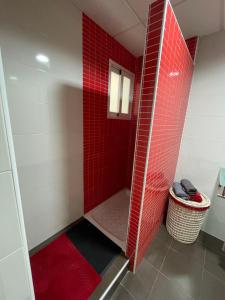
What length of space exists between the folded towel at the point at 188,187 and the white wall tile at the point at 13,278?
62.0 inches

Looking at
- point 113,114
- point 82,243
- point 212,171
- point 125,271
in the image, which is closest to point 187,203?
point 212,171


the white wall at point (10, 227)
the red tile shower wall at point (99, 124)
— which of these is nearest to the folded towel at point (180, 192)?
the red tile shower wall at point (99, 124)

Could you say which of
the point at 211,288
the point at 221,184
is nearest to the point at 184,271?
the point at 211,288

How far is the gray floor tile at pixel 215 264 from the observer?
1.29 meters

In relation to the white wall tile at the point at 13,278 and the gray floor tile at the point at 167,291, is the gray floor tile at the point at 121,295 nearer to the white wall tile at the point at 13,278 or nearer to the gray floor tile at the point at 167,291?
the gray floor tile at the point at 167,291

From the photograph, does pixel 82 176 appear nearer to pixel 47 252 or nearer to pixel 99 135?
pixel 99 135

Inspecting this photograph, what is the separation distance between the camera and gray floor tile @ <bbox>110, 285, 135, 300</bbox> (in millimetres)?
1083

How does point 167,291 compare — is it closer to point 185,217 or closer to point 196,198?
point 185,217

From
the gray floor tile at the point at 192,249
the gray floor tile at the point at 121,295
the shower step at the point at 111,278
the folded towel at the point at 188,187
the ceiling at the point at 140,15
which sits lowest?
the gray floor tile at the point at 121,295

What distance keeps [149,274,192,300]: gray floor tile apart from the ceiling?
238 centimetres

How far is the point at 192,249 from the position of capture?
1513 mm

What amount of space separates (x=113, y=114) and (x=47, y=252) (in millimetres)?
1815

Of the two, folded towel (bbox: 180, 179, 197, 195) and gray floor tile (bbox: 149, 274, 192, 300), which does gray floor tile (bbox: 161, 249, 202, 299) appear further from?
folded towel (bbox: 180, 179, 197, 195)

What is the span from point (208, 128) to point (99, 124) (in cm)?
131
